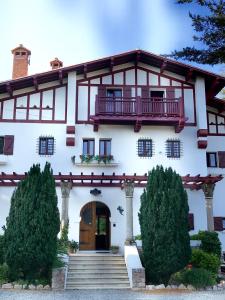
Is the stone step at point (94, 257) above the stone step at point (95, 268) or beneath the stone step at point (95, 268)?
above

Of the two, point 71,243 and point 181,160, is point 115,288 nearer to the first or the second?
point 71,243

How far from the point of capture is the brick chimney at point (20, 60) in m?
24.7

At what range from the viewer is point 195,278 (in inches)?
578

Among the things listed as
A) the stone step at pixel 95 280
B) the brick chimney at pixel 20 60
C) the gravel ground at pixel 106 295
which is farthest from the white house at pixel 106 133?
the gravel ground at pixel 106 295

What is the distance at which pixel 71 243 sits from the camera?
61.3ft

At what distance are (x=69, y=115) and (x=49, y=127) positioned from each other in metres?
1.24

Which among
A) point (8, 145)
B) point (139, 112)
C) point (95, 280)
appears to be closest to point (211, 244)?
point (95, 280)

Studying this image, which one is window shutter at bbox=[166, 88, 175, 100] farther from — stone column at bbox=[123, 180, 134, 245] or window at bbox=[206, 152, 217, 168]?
stone column at bbox=[123, 180, 134, 245]

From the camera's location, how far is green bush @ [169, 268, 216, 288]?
1458 centimetres

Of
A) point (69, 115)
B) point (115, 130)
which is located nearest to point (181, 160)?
point (115, 130)

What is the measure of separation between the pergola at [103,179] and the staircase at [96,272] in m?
3.49

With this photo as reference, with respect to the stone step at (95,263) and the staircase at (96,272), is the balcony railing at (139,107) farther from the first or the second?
the stone step at (95,263)

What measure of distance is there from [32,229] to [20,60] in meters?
13.8

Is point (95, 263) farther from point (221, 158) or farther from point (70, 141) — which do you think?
point (221, 158)
